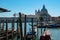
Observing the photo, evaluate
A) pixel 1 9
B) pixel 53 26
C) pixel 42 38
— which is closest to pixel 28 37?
pixel 42 38

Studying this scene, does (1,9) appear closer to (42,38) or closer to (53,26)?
(42,38)

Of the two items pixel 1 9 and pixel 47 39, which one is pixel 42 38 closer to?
pixel 47 39

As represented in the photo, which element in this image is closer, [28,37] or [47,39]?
[47,39]

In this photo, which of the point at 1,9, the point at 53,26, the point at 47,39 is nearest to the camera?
the point at 1,9

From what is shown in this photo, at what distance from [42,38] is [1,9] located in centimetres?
812

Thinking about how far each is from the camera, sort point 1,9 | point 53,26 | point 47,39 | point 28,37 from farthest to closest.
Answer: point 53,26 → point 28,37 → point 47,39 → point 1,9

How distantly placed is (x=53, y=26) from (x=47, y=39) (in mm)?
40457

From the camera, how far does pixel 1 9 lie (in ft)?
40.7

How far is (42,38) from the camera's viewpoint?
19500 millimetres

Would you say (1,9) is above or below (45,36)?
above

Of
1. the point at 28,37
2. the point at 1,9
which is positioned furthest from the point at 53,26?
the point at 1,9

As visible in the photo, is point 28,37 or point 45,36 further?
point 28,37

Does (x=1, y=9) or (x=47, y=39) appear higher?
Answer: (x=1, y=9)

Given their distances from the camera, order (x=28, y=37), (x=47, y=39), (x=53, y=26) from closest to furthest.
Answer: (x=47, y=39) → (x=28, y=37) → (x=53, y=26)
